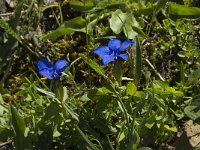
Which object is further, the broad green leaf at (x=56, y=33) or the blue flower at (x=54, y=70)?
the broad green leaf at (x=56, y=33)

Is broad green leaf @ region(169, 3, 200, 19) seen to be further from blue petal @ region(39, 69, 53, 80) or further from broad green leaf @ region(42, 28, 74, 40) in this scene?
blue petal @ region(39, 69, 53, 80)

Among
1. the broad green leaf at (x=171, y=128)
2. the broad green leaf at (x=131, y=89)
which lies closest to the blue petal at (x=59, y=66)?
the broad green leaf at (x=131, y=89)

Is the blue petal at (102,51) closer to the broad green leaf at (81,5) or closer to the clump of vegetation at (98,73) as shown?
the clump of vegetation at (98,73)

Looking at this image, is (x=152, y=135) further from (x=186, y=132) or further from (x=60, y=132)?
(x=60, y=132)

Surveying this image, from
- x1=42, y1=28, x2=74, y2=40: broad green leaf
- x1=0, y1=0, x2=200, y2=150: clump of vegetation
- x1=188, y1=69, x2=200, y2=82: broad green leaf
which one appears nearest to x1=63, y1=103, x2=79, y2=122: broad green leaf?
x1=0, y1=0, x2=200, y2=150: clump of vegetation

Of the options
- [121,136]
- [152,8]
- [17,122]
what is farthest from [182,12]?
[17,122]

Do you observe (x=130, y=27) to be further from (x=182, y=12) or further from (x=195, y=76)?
(x=195, y=76)
